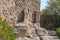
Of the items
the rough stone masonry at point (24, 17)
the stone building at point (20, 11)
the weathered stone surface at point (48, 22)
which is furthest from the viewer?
the weathered stone surface at point (48, 22)

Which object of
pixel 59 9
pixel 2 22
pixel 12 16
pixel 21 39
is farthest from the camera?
pixel 59 9

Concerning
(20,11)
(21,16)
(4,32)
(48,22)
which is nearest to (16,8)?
(20,11)

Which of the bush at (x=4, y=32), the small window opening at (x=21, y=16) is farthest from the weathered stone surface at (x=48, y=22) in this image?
the bush at (x=4, y=32)

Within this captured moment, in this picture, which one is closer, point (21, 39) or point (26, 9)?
point (21, 39)

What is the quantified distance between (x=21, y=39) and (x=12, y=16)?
6035 millimetres

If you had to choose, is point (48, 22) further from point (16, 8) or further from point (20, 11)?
point (16, 8)

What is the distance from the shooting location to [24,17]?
21.4 metres

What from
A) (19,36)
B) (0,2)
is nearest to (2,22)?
(19,36)

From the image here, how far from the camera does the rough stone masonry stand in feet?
45.0

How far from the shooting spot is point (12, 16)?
709 inches

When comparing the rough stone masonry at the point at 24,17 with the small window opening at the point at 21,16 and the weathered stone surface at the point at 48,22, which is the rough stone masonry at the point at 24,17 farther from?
the weathered stone surface at the point at 48,22

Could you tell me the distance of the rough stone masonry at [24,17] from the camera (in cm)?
1372

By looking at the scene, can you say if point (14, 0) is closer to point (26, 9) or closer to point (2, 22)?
point (26, 9)

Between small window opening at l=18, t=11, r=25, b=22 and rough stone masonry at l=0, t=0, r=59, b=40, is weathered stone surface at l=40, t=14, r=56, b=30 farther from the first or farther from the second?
small window opening at l=18, t=11, r=25, b=22
